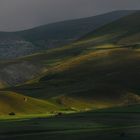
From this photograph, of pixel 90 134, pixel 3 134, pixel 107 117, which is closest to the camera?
pixel 90 134

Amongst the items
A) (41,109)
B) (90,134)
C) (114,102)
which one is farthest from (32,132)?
(114,102)

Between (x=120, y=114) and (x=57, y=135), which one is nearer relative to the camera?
(x=57, y=135)

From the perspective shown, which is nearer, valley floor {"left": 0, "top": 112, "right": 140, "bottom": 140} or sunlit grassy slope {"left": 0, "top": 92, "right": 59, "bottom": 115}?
valley floor {"left": 0, "top": 112, "right": 140, "bottom": 140}

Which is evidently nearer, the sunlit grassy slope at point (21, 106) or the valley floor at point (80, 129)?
the valley floor at point (80, 129)

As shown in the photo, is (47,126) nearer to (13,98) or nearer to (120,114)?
(120,114)

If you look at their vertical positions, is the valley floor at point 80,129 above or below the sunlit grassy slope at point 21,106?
above

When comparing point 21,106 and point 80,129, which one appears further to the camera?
point 21,106

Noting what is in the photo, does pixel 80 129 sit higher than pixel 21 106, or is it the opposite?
pixel 80 129

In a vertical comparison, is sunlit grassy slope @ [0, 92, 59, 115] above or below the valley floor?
below
